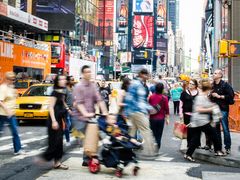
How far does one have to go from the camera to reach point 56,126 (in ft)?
27.0

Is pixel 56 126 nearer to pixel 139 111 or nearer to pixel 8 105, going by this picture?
pixel 139 111

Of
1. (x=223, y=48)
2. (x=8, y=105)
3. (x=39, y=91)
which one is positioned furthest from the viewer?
(x=39, y=91)

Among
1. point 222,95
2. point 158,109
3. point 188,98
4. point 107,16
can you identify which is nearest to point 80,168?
point 158,109

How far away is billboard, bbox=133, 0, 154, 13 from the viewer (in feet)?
457

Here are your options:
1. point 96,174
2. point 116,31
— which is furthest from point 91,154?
point 116,31

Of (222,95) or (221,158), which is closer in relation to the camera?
(221,158)

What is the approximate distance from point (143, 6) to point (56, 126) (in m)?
134

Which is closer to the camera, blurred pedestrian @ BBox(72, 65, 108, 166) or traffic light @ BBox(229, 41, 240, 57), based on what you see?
blurred pedestrian @ BBox(72, 65, 108, 166)

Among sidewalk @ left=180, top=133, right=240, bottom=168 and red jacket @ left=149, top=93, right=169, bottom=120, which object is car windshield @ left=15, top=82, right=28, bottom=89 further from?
red jacket @ left=149, top=93, right=169, bottom=120

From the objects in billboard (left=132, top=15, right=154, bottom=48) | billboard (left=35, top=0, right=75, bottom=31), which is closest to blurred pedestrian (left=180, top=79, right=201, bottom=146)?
billboard (left=35, top=0, right=75, bottom=31)

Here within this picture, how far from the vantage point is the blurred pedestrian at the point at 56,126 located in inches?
325

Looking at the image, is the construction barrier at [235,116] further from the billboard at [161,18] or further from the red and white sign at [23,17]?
the billboard at [161,18]

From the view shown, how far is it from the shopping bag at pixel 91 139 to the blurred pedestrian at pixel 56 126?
1.85 ft

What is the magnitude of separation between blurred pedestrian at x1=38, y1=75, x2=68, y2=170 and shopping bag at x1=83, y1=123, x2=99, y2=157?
56cm
